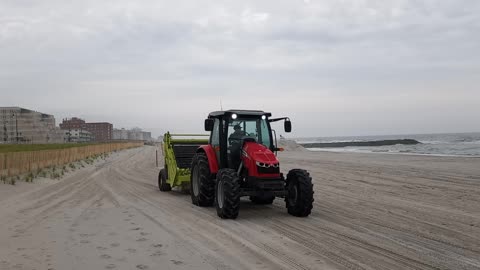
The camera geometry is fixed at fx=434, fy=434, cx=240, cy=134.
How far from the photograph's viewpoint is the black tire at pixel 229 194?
849 centimetres

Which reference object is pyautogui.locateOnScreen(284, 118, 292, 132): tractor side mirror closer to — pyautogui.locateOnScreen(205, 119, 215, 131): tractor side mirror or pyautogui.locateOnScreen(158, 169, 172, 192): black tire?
pyautogui.locateOnScreen(205, 119, 215, 131): tractor side mirror

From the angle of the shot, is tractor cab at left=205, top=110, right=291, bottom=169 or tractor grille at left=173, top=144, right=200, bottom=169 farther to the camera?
tractor grille at left=173, top=144, right=200, bottom=169

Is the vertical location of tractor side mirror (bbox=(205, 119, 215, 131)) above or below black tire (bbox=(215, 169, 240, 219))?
above

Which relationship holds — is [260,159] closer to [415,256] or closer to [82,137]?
[415,256]

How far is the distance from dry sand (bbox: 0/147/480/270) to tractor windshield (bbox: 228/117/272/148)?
1.63 m

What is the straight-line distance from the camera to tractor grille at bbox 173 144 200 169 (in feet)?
42.3

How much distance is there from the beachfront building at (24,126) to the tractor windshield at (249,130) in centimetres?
14391

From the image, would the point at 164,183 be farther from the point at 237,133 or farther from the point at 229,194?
the point at 229,194

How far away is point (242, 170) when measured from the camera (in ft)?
30.5

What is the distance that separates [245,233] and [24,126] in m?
163

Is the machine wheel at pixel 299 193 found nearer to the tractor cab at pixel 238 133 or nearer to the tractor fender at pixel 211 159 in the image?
the tractor cab at pixel 238 133

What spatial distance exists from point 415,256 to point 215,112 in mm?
5783

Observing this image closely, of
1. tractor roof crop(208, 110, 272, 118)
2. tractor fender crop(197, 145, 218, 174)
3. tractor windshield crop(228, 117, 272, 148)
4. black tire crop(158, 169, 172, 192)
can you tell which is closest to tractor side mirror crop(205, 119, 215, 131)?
tractor roof crop(208, 110, 272, 118)

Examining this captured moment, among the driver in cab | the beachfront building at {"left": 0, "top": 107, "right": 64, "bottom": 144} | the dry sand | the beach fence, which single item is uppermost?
the beachfront building at {"left": 0, "top": 107, "right": 64, "bottom": 144}
